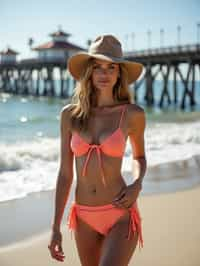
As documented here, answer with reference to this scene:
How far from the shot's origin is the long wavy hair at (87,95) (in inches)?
93.4

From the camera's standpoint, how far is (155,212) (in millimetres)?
5660

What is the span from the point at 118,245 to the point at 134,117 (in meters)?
0.58

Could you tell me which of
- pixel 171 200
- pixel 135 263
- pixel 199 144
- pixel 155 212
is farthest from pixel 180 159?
pixel 135 263

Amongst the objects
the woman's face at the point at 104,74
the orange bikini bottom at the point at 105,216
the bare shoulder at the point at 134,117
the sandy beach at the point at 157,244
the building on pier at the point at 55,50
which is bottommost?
the building on pier at the point at 55,50

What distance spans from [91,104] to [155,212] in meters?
3.43

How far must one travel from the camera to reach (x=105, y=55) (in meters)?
2.34

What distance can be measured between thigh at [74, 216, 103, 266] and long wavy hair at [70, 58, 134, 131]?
473mm

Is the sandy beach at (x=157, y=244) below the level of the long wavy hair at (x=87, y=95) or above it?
below

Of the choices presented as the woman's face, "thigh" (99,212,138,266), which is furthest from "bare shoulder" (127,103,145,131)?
"thigh" (99,212,138,266)

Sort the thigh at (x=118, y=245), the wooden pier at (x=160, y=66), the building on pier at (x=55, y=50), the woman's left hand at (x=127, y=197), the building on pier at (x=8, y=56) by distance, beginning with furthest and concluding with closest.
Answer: the building on pier at (x=8, y=56)
the building on pier at (x=55, y=50)
the wooden pier at (x=160, y=66)
the woman's left hand at (x=127, y=197)
the thigh at (x=118, y=245)

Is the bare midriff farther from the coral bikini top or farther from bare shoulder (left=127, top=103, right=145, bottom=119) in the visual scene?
bare shoulder (left=127, top=103, right=145, bottom=119)

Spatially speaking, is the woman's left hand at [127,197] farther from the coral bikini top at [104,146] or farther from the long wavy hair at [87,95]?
the long wavy hair at [87,95]

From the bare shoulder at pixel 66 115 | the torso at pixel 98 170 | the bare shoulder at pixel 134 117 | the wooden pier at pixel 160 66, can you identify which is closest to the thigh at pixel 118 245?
the torso at pixel 98 170

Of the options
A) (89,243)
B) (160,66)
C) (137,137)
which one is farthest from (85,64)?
(160,66)
